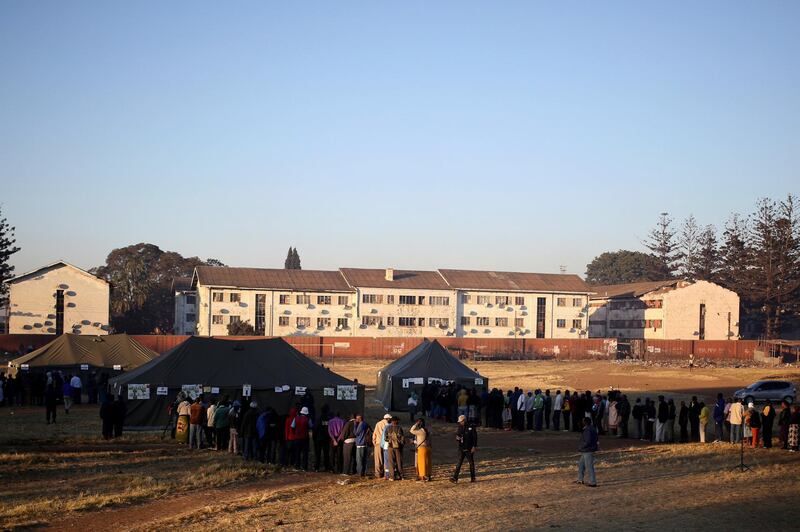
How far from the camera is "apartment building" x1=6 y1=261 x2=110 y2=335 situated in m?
73.8

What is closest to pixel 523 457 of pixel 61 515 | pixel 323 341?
pixel 61 515

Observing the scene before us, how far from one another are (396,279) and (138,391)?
206 feet

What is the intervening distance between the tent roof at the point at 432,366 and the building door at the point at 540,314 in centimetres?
5567

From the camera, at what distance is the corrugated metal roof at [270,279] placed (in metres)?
82.8

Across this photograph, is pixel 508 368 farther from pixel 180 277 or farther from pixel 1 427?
pixel 180 277

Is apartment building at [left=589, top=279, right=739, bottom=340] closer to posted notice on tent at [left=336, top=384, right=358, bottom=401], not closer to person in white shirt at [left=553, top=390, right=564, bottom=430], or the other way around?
person in white shirt at [left=553, top=390, right=564, bottom=430]

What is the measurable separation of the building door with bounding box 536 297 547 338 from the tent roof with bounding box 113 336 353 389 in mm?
64177

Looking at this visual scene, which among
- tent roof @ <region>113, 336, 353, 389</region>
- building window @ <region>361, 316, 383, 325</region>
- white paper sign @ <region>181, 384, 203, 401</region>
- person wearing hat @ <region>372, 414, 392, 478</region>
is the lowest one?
person wearing hat @ <region>372, 414, 392, 478</region>

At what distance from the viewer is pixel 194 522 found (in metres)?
14.7

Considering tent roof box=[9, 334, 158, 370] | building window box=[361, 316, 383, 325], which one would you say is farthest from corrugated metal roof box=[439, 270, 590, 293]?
tent roof box=[9, 334, 158, 370]

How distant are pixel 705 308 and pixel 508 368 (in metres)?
37.2

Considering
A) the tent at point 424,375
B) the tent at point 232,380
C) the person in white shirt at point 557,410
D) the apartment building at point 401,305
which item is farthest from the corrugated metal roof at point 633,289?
the tent at point 232,380

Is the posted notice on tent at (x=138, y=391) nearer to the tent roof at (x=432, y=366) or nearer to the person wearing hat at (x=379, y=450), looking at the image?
the person wearing hat at (x=379, y=450)

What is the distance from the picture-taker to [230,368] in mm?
27781
